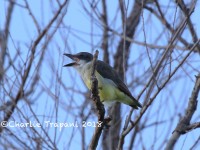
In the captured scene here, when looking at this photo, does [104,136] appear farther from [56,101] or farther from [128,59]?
[56,101]

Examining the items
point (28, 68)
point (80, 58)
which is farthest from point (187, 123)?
point (80, 58)

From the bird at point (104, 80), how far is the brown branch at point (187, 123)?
127 cm

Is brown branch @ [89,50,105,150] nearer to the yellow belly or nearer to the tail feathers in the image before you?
the tail feathers

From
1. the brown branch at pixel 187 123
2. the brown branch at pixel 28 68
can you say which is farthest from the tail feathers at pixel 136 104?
the brown branch at pixel 28 68

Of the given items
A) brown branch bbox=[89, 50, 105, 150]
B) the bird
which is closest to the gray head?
the bird

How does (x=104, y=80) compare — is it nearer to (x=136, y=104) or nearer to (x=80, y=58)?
(x=80, y=58)

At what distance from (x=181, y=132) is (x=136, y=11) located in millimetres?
4770

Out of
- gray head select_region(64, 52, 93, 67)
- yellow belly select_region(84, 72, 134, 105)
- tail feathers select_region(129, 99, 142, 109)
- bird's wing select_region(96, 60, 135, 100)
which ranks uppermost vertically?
gray head select_region(64, 52, 93, 67)

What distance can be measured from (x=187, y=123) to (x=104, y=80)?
1794 mm

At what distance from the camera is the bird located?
21.4 ft

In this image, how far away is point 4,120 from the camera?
5.46 m

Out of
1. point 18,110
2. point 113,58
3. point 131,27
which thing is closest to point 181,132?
point 18,110

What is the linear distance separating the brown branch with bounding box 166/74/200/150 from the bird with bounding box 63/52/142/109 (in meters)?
1.27

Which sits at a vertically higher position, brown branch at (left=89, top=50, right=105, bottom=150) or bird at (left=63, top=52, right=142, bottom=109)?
bird at (left=63, top=52, right=142, bottom=109)
